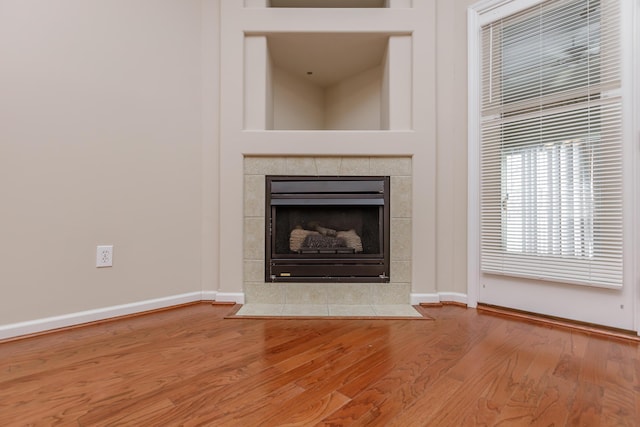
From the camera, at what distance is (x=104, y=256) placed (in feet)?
5.53

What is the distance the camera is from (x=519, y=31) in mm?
1850

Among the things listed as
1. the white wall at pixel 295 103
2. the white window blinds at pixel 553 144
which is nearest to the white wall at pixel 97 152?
the white wall at pixel 295 103

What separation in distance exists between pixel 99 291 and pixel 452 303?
2.27 metres

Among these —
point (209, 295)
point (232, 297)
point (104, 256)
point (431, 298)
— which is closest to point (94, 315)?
point (104, 256)

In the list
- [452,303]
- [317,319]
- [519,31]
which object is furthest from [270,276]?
[519,31]

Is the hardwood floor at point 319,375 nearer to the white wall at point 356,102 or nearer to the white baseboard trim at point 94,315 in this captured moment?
the white baseboard trim at point 94,315

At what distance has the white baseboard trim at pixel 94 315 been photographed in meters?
1.44

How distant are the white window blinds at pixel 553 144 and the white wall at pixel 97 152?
78.1 inches

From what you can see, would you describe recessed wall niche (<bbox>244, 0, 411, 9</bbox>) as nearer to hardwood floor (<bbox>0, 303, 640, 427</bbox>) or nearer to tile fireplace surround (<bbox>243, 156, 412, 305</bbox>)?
tile fireplace surround (<bbox>243, 156, 412, 305</bbox>)

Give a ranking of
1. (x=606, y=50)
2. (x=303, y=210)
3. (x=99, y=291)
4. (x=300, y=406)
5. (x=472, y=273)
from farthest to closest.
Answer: (x=303, y=210), (x=472, y=273), (x=99, y=291), (x=606, y=50), (x=300, y=406)

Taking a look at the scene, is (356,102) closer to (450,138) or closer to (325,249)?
(450,138)

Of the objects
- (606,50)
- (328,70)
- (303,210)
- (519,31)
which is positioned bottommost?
(303,210)

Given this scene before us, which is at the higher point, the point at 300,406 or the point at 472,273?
the point at 472,273

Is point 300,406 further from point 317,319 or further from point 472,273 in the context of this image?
point 472,273
